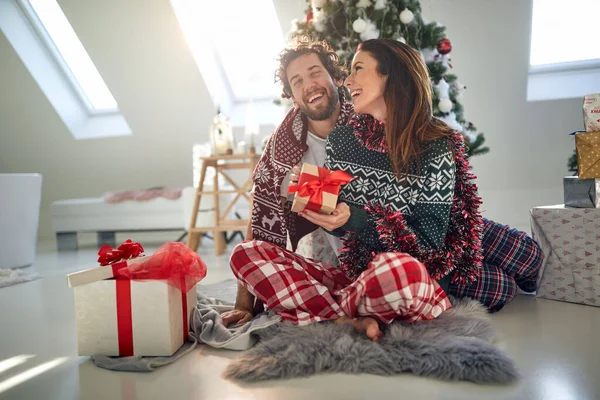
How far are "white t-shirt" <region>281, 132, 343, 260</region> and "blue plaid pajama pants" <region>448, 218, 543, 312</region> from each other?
0.44 m

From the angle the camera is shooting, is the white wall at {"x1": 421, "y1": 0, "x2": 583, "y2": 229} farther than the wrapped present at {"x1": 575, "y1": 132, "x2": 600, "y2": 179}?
Yes

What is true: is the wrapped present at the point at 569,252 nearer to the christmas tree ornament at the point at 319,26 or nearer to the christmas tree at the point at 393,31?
the christmas tree at the point at 393,31

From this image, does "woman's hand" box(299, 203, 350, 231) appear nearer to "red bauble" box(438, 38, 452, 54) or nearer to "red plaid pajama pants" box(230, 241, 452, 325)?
"red plaid pajama pants" box(230, 241, 452, 325)

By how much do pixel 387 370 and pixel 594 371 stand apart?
0.48 m

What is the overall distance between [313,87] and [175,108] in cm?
341

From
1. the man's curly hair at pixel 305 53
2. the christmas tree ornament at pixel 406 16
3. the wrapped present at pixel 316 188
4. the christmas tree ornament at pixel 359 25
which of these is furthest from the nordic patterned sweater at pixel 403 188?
the christmas tree ornament at pixel 406 16

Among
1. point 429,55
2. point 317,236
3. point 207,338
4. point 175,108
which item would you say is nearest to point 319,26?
point 429,55

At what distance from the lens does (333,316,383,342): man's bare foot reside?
1.25m

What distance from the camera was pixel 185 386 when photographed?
109cm

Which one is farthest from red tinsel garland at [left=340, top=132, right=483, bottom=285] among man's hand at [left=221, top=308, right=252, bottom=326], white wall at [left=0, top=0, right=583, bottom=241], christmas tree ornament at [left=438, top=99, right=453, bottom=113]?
white wall at [left=0, top=0, right=583, bottom=241]

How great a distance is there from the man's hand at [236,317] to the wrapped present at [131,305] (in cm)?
19

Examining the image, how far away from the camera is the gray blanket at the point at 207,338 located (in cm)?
121

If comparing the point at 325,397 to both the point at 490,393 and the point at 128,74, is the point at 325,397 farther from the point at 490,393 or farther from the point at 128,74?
the point at 128,74

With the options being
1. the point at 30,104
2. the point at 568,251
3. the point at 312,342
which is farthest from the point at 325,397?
the point at 30,104
